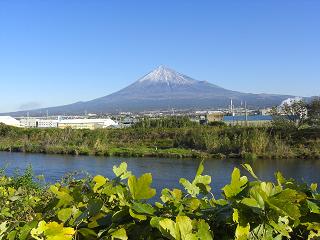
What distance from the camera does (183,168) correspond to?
2158 centimetres

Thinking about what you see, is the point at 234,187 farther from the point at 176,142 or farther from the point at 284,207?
→ the point at 176,142

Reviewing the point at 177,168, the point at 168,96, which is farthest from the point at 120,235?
the point at 168,96

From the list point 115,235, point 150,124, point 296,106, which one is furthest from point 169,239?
point 150,124

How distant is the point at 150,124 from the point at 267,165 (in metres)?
21.1

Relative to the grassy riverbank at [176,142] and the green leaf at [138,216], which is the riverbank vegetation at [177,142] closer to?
the grassy riverbank at [176,142]

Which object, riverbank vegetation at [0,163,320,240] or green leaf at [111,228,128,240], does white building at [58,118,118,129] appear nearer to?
riverbank vegetation at [0,163,320,240]

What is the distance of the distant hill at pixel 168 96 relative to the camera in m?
160

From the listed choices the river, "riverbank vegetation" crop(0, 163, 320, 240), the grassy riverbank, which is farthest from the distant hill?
"riverbank vegetation" crop(0, 163, 320, 240)

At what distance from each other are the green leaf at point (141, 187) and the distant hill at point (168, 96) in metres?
148

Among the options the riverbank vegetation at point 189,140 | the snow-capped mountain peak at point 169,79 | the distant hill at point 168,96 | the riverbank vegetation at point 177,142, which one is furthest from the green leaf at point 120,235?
the snow-capped mountain peak at point 169,79

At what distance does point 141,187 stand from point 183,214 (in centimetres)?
11

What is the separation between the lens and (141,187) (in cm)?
102

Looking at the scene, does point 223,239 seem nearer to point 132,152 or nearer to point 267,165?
point 267,165

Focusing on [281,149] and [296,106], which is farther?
[296,106]
